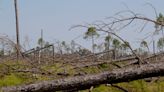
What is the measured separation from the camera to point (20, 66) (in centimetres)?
480

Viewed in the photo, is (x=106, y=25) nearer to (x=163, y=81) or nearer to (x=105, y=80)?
(x=105, y=80)

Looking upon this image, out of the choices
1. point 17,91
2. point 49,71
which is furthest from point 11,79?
point 17,91

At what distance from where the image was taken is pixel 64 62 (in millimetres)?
4492

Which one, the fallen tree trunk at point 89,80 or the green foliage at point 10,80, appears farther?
the green foliage at point 10,80

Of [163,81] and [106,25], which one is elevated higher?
[106,25]

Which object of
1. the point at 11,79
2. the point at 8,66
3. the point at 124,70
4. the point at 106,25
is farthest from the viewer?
the point at 8,66

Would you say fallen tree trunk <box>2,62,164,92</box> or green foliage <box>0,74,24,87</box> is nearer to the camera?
fallen tree trunk <box>2,62,164,92</box>

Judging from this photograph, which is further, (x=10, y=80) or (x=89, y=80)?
(x=10, y=80)

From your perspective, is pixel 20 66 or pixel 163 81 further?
pixel 20 66

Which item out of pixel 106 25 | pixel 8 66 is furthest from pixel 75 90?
pixel 8 66

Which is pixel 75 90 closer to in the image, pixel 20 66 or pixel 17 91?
pixel 17 91

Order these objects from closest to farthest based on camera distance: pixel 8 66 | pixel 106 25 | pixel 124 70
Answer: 1. pixel 124 70
2. pixel 106 25
3. pixel 8 66

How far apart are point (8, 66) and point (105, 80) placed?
7.52 feet

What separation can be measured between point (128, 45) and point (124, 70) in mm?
673
